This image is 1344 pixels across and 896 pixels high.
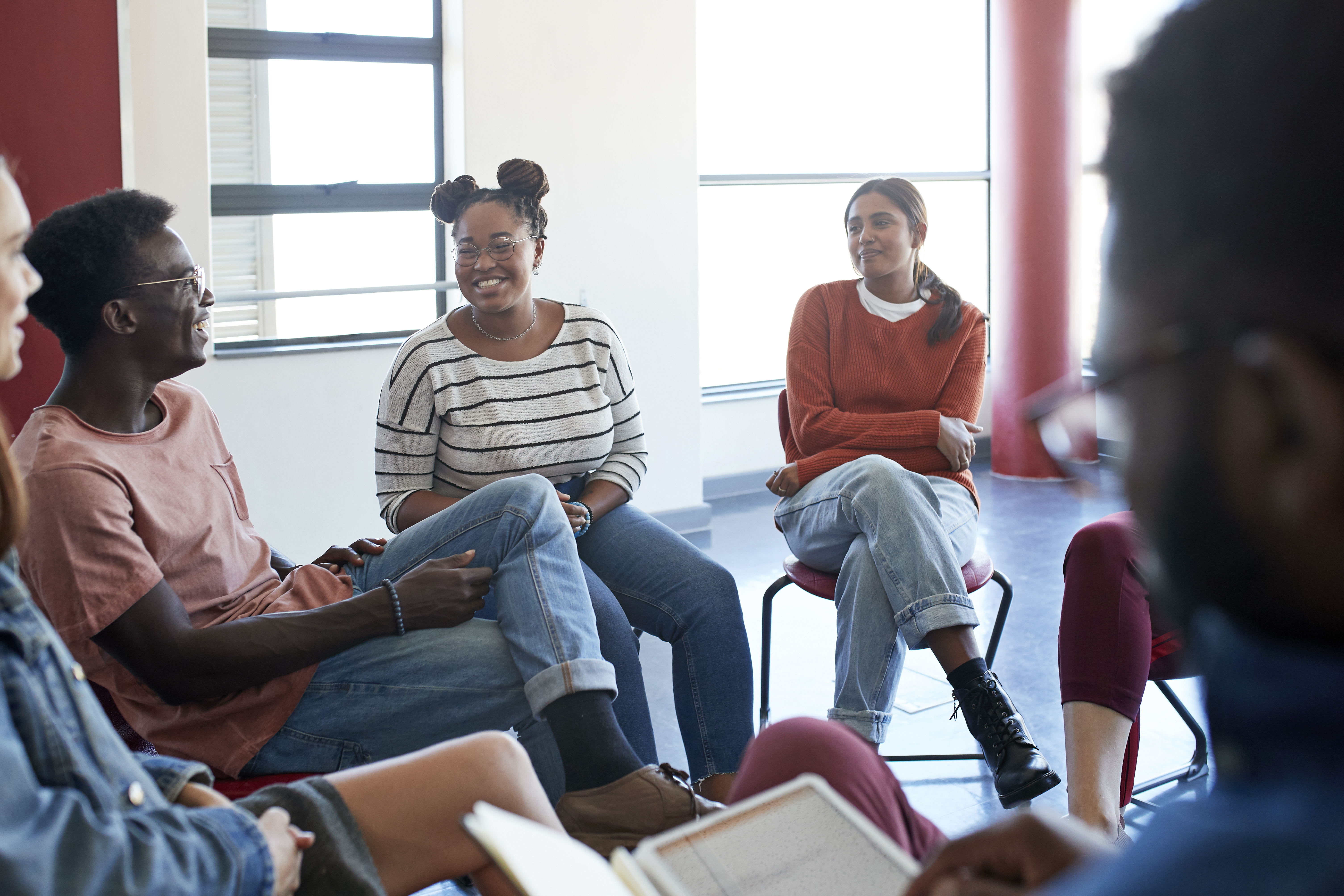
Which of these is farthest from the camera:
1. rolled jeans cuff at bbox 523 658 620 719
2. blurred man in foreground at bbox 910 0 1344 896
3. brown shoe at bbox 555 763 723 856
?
rolled jeans cuff at bbox 523 658 620 719

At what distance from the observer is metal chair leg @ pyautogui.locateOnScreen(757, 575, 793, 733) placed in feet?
7.90

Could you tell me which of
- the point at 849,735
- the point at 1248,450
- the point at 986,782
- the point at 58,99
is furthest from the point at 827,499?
the point at 58,99

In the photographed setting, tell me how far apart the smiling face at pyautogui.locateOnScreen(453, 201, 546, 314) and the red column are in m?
3.35

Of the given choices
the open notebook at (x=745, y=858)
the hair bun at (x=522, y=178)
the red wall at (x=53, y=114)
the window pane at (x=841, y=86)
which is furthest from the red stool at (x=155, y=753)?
the window pane at (x=841, y=86)

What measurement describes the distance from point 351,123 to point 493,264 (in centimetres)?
194

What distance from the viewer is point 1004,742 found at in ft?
6.29

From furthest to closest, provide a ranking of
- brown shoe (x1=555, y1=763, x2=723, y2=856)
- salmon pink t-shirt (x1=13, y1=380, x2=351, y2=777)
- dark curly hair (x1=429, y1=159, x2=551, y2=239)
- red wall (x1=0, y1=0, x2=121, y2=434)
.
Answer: red wall (x1=0, y1=0, x2=121, y2=434) < dark curly hair (x1=429, y1=159, x2=551, y2=239) < brown shoe (x1=555, y1=763, x2=723, y2=856) < salmon pink t-shirt (x1=13, y1=380, x2=351, y2=777)

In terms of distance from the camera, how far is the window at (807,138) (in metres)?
5.03

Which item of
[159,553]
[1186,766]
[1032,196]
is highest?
[1032,196]

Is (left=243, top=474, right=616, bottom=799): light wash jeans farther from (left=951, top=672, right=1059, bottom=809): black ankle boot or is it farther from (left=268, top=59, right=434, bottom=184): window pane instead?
(left=268, top=59, right=434, bottom=184): window pane

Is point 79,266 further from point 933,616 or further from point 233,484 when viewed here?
point 933,616

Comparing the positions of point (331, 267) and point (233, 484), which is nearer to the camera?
point (233, 484)

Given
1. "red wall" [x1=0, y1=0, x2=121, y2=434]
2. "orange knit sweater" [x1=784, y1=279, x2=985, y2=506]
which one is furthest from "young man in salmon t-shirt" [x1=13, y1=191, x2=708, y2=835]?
"red wall" [x1=0, y1=0, x2=121, y2=434]

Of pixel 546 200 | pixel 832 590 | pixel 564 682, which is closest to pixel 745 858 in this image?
pixel 564 682
